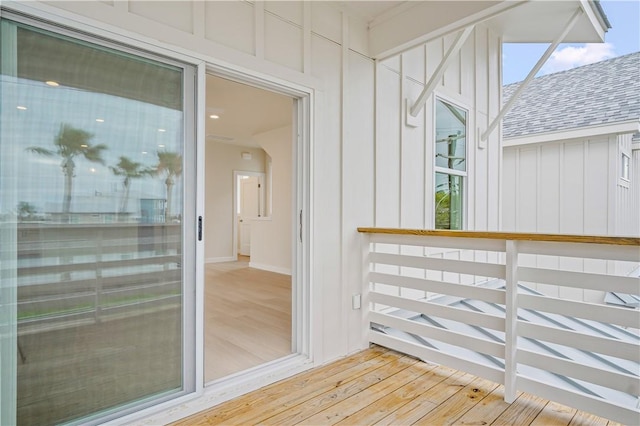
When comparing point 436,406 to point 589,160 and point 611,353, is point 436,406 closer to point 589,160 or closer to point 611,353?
point 611,353

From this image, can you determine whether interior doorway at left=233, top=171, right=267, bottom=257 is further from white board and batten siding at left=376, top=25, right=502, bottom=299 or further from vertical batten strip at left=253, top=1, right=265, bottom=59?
vertical batten strip at left=253, top=1, right=265, bottom=59

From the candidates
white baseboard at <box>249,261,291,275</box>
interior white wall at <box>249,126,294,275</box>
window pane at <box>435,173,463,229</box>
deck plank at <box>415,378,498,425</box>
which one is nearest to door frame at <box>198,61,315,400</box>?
deck plank at <box>415,378,498,425</box>

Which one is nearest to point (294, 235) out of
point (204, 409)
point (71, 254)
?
point (204, 409)

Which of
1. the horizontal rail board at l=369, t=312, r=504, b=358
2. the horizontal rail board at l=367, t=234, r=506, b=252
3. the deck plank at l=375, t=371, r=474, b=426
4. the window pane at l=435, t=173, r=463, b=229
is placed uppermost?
the window pane at l=435, t=173, r=463, b=229

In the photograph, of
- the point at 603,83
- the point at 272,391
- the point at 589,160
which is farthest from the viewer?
the point at 603,83

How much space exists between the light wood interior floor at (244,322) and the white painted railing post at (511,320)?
149cm

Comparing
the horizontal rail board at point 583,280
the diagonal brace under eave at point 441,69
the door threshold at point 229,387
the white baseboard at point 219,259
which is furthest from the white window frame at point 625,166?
the white baseboard at point 219,259

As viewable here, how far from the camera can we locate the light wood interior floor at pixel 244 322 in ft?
8.12

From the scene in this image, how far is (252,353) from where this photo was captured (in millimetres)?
2582

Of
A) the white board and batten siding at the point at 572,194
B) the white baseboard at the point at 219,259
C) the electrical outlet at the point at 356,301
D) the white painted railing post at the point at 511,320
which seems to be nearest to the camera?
the white painted railing post at the point at 511,320

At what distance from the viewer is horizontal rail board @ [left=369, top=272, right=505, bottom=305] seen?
216 cm

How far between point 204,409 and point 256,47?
219 cm

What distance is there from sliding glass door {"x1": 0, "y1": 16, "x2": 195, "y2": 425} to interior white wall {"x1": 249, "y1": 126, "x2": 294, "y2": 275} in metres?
4.07

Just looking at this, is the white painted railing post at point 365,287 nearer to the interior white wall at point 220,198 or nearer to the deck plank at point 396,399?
the deck plank at point 396,399
